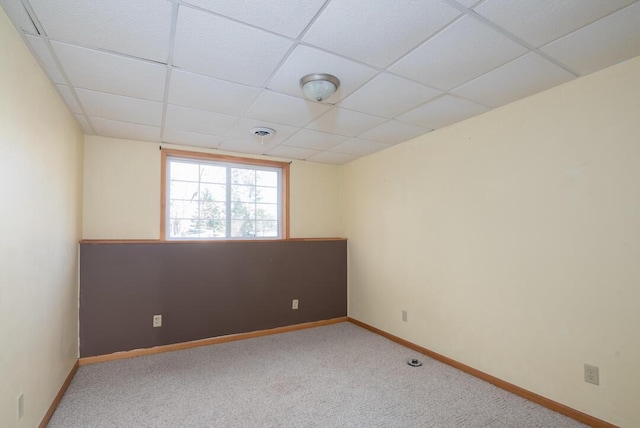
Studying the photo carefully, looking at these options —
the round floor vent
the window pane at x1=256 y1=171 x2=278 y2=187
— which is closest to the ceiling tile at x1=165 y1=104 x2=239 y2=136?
the window pane at x1=256 y1=171 x2=278 y2=187

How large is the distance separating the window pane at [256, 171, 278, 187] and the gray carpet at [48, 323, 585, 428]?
2132 millimetres

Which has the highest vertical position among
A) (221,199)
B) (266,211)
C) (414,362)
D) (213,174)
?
(213,174)

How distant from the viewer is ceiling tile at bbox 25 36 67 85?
174cm

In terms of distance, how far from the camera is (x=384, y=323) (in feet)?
13.0

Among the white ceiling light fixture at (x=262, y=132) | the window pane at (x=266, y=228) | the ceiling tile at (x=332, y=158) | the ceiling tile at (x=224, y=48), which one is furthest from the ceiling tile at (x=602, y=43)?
the window pane at (x=266, y=228)

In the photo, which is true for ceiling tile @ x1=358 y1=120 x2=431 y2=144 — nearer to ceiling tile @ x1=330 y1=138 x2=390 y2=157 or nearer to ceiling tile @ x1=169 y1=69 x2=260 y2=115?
ceiling tile @ x1=330 y1=138 x2=390 y2=157

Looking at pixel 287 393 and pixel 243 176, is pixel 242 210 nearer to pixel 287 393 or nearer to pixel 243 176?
pixel 243 176

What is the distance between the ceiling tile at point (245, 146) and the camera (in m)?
3.58

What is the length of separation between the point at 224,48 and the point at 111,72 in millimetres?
855

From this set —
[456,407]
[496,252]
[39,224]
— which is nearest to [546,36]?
[496,252]

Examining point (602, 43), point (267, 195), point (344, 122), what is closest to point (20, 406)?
point (344, 122)

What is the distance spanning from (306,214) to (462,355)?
2588mm

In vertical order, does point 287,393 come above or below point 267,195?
below

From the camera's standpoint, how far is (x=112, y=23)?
1595 millimetres
